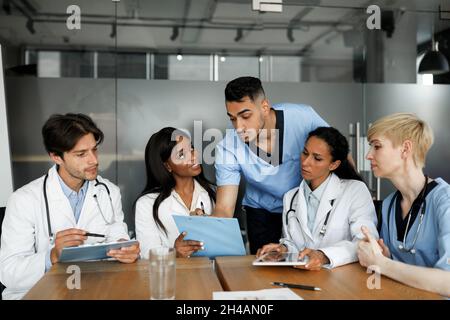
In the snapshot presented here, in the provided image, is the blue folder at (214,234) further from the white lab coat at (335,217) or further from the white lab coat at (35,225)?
the white lab coat at (35,225)

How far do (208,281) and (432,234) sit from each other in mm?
789

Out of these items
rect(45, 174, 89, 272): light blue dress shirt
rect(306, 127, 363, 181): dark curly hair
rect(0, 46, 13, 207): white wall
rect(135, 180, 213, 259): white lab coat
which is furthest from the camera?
rect(0, 46, 13, 207): white wall

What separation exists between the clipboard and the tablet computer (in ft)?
1.58

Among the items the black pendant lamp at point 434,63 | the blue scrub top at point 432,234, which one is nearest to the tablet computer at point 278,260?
the blue scrub top at point 432,234

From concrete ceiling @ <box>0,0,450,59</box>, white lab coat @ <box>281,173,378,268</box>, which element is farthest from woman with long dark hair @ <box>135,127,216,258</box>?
concrete ceiling @ <box>0,0,450,59</box>

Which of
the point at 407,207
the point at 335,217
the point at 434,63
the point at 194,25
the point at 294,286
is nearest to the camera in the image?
the point at 294,286

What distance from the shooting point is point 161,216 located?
7.99ft

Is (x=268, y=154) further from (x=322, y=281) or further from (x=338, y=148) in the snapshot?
(x=322, y=281)

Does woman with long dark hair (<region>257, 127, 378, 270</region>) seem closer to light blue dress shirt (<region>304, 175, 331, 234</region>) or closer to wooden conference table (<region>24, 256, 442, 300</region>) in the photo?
light blue dress shirt (<region>304, 175, 331, 234</region>)

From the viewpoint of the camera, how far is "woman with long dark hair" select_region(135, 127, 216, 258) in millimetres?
2395

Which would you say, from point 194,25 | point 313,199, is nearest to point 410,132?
point 313,199

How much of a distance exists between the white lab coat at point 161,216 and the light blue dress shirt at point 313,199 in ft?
2.11
